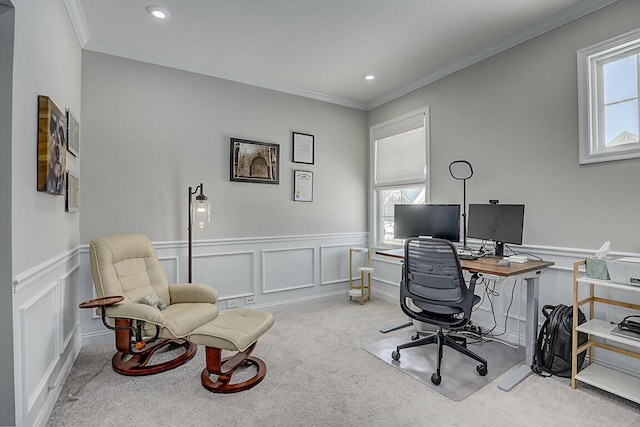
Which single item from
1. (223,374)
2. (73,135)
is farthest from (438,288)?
(73,135)

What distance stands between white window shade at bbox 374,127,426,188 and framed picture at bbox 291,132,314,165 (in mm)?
1002

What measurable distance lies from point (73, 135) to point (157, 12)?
1.16 metres

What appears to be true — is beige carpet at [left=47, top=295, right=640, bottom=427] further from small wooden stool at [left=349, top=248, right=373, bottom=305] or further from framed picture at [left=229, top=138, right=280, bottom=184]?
framed picture at [left=229, top=138, right=280, bottom=184]

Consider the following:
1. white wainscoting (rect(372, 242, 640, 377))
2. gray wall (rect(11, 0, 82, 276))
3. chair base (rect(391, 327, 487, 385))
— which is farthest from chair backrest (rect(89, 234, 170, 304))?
white wainscoting (rect(372, 242, 640, 377))

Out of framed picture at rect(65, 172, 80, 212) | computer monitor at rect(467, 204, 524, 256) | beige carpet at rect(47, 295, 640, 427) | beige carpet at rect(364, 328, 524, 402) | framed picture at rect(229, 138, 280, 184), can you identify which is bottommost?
beige carpet at rect(47, 295, 640, 427)

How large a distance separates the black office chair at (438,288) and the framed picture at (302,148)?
201 centimetres

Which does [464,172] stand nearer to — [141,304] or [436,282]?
[436,282]

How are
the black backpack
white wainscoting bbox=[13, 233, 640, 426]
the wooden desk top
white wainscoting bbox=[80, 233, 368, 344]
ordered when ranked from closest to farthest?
white wainscoting bbox=[13, 233, 640, 426] < the wooden desk top < the black backpack < white wainscoting bbox=[80, 233, 368, 344]

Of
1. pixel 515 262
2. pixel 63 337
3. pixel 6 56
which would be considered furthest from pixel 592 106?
pixel 63 337

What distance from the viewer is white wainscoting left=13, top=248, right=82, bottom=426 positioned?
1.50 meters

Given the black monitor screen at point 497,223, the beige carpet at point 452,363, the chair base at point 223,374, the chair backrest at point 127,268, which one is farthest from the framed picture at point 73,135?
the black monitor screen at point 497,223

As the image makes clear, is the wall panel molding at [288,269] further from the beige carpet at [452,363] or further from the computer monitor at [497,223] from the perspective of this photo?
the computer monitor at [497,223]

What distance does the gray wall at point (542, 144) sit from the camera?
2264mm

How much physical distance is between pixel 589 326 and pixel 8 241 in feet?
11.1
